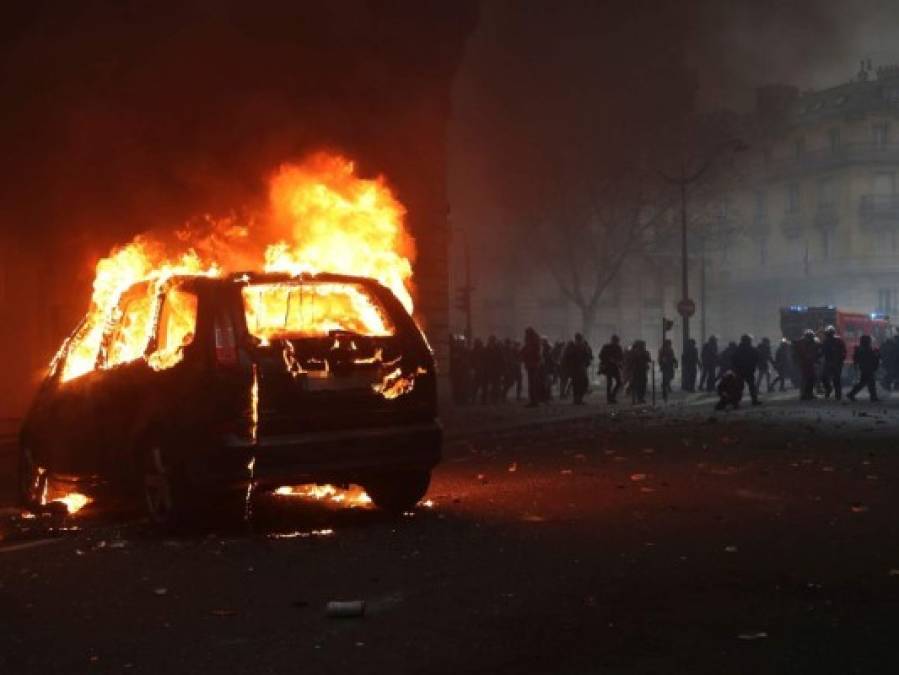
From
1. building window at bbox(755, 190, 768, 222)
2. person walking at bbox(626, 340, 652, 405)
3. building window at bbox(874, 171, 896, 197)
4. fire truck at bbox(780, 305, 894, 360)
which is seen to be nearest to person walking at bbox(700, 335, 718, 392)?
person walking at bbox(626, 340, 652, 405)

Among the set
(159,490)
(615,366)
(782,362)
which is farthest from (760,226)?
(159,490)

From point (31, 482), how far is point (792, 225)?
70647mm

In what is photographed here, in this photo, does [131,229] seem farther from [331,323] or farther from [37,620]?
[37,620]

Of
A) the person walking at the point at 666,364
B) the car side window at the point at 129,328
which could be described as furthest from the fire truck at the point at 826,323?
the car side window at the point at 129,328

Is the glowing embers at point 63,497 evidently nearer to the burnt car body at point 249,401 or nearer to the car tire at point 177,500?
the burnt car body at point 249,401

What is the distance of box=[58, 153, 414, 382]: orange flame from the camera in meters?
8.43

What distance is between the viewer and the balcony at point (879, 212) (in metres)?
68.5

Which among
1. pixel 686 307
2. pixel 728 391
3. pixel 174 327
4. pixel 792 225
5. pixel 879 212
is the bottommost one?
pixel 728 391

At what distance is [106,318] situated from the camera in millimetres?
8688

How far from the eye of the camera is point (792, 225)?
7412 cm

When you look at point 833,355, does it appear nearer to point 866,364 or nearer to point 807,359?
point 807,359

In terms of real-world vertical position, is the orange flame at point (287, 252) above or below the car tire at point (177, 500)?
above

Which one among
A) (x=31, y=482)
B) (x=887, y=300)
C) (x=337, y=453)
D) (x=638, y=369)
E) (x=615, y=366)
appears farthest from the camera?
(x=887, y=300)

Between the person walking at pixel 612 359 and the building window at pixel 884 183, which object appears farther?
the building window at pixel 884 183
